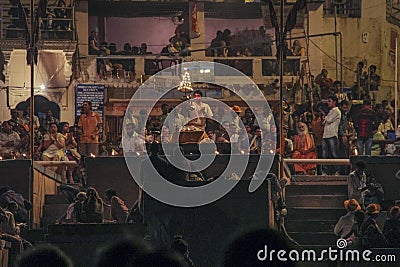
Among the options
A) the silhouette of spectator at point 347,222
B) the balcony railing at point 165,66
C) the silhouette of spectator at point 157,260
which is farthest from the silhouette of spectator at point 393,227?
the balcony railing at point 165,66

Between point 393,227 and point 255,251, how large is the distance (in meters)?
5.25

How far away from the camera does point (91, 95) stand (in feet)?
111

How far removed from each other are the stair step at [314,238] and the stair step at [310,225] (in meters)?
0.22

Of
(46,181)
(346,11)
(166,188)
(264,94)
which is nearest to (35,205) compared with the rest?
(46,181)

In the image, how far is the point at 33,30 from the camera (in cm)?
2306

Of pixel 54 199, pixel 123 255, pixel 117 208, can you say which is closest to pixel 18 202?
pixel 117 208

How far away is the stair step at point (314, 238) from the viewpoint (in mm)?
20562

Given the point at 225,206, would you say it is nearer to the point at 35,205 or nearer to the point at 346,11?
the point at 35,205

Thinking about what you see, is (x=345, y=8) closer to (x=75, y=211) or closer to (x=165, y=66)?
(x=165, y=66)

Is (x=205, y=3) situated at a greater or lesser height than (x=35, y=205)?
greater

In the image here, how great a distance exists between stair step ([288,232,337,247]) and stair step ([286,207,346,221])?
59 cm

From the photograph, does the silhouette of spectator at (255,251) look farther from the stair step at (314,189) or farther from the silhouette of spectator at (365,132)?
the silhouette of spectator at (365,132)

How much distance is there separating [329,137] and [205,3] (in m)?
13.6

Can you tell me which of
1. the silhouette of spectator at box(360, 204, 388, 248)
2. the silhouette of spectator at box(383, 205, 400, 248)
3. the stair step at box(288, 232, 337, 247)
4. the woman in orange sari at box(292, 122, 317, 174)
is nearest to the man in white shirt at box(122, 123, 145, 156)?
the woman in orange sari at box(292, 122, 317, 174)
